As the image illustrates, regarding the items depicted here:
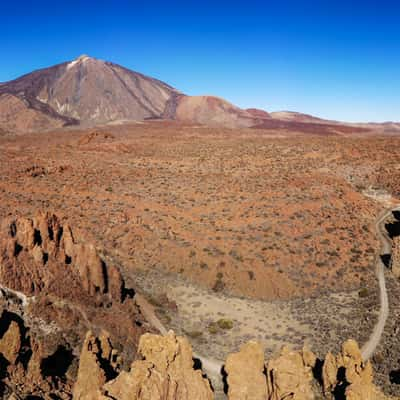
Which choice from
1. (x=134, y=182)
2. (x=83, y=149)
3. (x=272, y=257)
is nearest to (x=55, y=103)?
(x=83, y=149)

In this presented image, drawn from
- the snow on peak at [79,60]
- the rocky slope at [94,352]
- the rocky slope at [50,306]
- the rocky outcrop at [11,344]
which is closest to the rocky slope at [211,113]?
the snow on peak at [79,60]

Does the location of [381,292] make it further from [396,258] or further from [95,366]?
[95,366]

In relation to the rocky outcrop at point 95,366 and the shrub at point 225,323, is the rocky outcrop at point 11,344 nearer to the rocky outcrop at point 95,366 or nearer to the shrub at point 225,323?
the rocky outcrop at point 95,366

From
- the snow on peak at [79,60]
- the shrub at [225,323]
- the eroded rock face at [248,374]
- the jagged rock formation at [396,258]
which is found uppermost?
the snow on peak at [79,60]

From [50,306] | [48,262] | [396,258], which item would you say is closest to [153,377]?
[50,306]

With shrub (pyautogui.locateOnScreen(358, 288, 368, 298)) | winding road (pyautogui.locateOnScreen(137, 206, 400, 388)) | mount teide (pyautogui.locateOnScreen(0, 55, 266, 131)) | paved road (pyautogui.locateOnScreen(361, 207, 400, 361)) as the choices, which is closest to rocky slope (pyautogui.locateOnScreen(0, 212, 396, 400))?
winding road (pyautogui.locateOnScreen(137, 206, 400, 388))

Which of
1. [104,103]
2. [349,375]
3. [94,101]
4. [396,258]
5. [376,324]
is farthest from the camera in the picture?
[94,101]
